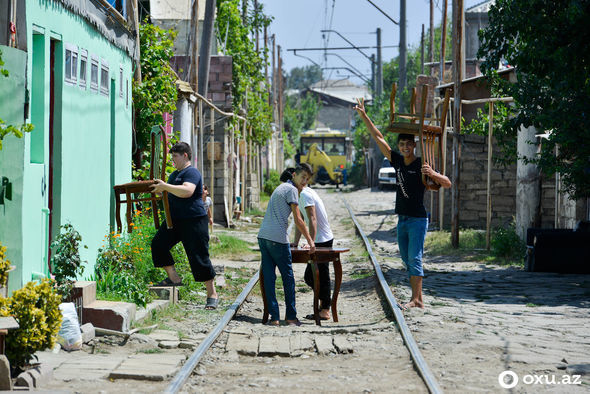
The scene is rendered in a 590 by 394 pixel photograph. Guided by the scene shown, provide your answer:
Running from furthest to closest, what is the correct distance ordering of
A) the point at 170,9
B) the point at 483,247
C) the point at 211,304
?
the point at 170,9 → the point at 483,247 → the point at 211,304

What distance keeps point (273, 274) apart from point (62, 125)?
9.00 ft

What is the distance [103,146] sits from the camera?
35.2 ft

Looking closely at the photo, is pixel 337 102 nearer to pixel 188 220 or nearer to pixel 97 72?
pixel 97 72

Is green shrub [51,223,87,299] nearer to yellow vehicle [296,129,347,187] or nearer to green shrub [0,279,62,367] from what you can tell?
green shrub [0,279,62,367]

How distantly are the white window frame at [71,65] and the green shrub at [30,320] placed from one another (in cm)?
324

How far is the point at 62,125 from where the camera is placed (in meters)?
8.77

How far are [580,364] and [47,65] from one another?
5.52 m

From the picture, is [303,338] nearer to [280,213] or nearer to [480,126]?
[280,213]

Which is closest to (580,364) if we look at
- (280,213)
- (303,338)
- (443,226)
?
(303,338)

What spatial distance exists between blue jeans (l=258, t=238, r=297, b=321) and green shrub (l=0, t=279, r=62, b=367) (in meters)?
3.12

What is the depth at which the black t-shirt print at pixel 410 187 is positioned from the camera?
30.4 ft

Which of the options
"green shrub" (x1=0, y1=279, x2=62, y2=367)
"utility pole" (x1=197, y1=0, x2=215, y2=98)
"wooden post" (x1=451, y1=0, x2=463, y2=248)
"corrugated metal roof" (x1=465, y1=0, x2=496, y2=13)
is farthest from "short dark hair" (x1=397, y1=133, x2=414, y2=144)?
"corrugated metal roof" (x1=465, y1=0, x2=496, y2=13)

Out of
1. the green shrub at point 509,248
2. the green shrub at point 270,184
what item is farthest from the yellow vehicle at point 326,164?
the green shrub at point 509,248

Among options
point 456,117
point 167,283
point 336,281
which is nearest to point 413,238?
point 336,281
